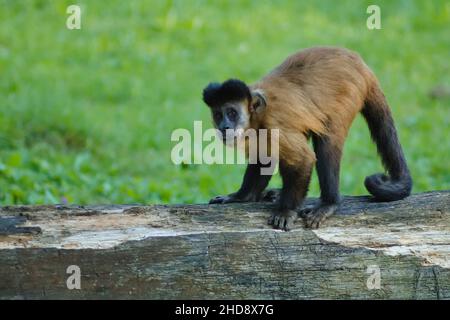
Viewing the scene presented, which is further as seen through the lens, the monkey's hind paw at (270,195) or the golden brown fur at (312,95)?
the monkey's hind paw at (270,195)

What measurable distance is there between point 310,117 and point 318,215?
0.96 meters

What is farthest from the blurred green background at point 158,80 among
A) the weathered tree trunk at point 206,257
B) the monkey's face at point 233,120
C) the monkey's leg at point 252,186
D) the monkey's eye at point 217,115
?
the weathered tree trunk at point 206,257

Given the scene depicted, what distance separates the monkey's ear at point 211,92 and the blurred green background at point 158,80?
2899 millimetres

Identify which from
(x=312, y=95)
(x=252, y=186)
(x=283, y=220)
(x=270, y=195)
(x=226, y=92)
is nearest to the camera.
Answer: (x=283, y=220)

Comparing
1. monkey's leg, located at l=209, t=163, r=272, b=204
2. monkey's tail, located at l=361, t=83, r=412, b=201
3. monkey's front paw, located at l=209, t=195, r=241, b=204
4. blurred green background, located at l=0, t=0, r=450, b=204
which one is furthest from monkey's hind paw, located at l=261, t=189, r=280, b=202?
blurred green background, located at l=0, t=0, r=450, b=204

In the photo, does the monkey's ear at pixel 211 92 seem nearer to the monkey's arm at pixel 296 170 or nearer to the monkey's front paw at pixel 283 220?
the monkey's arm at pixel 296 170

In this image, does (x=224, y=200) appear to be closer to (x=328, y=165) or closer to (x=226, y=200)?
(x=226, y=200)

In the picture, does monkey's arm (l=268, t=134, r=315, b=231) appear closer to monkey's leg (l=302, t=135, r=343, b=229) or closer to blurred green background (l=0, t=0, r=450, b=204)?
monkey's leg (l=302, t=135, r=343, b=229)

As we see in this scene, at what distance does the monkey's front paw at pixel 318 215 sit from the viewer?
616 centimetres

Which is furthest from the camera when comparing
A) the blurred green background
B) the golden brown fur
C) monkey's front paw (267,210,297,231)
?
the blurred green background

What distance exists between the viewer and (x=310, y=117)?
6.85 metres

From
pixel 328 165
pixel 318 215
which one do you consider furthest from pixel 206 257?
pixel 328 165

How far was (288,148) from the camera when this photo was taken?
671cm

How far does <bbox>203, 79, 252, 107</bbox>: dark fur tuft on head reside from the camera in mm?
6738
